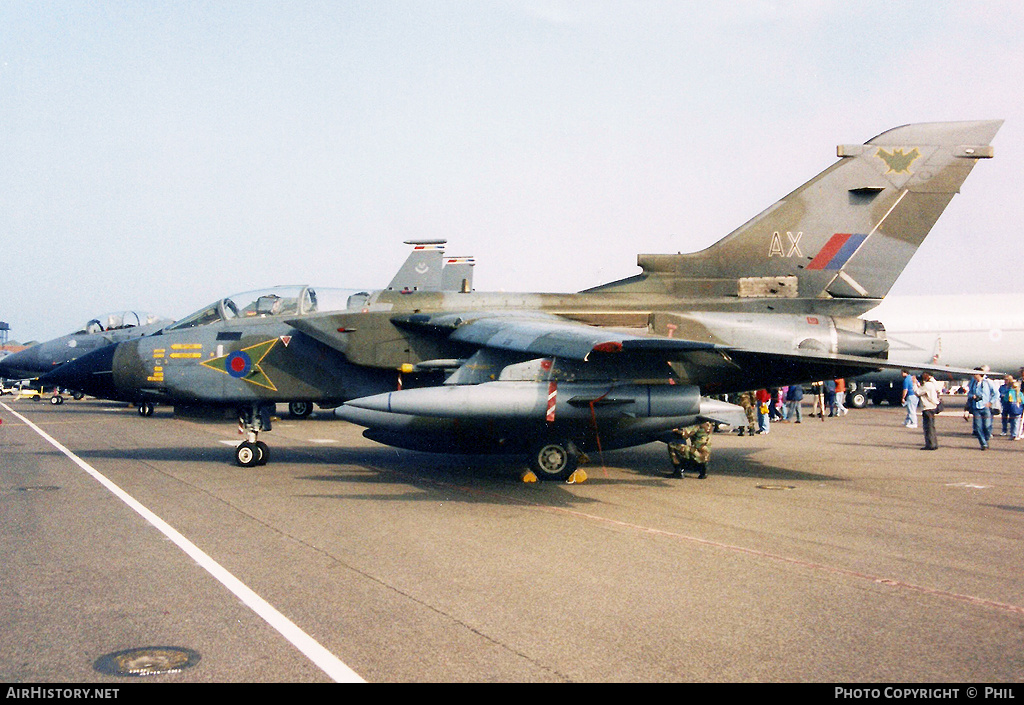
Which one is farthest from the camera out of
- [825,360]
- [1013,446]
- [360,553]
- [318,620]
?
[1013,446]

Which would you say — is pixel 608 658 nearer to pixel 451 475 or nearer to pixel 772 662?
pixel 772 662

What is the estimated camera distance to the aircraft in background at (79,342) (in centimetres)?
3064

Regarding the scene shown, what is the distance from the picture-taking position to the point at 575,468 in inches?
473

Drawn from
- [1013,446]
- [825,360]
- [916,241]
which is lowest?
[1013,446]

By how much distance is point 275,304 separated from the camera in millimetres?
13797

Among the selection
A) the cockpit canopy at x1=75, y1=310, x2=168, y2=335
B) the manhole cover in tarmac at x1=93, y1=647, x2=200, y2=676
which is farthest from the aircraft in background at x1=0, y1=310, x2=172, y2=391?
the manhole cover in tarmac at x1=93, y1=647, x2=200, y2=676

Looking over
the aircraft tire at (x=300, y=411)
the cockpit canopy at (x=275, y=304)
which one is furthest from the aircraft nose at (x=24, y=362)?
the cockpit canopy at (x=275, y=304)

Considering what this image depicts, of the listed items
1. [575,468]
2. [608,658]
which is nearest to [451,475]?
[575,468]

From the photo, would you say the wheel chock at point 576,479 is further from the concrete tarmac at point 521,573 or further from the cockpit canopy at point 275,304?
the cockpit canopy at point 275,304

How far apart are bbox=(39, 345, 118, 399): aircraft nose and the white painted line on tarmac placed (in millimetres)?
4624

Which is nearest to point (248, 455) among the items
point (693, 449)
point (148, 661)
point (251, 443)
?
point (251, 443)

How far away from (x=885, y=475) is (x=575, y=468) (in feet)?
16.7

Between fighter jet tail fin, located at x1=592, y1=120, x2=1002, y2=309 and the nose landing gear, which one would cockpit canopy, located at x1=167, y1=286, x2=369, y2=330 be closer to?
the nose landing gear

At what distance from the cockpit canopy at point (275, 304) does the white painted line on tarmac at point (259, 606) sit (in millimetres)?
4313
